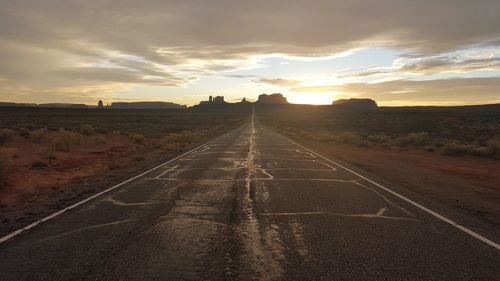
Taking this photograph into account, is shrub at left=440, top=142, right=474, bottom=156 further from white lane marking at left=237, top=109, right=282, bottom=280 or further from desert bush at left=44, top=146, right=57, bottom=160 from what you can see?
white lane marking at left=237, top=109, right=282, bottom=280

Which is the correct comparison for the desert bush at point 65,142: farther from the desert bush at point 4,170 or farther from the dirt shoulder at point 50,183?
the desert bush at point 4,170

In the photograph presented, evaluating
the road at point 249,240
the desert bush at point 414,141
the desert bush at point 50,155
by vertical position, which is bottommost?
the desert bush at point 414,141

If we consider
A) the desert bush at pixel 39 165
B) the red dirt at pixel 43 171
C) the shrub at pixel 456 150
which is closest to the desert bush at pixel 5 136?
the red dirt at pixel 43 171

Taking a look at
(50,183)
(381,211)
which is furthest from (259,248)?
(50,183)

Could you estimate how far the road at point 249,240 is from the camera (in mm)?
5422

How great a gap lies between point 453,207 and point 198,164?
1039 centimetres

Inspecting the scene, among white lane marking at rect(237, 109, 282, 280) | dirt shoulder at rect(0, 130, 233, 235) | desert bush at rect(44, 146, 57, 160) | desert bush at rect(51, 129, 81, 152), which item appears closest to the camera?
white lane marking at rect(237, 109, 282, 280)

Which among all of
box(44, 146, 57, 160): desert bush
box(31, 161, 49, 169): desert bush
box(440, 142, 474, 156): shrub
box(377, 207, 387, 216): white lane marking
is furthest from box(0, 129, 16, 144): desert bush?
box(440, 142, 474, 156): shrub

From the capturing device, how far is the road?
542 cm

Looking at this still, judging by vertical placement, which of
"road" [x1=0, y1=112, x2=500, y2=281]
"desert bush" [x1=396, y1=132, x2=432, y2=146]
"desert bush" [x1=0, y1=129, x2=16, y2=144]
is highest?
"road" [x1=0, y1=112, x2=500, y2=281]

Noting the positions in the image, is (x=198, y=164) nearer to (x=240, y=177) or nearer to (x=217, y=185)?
(x=240, y=177)

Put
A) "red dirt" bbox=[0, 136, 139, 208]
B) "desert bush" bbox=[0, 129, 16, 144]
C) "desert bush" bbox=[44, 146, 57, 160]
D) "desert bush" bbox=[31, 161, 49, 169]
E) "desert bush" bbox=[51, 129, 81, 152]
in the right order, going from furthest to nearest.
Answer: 1. "desert bush" bbox=[0, 129, 16, 144]
2. "desert bush" bbox=[51, 129, 81, 152]
3. "desert bush" bbox=[44, 146, 57, 160]
4. "desert bush" bbox=[31, 161, 49, 169]
5. "red dirt" bbox=[0, 136, 139, 208]

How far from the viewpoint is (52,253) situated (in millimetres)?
6172

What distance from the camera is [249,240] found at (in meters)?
6.75
